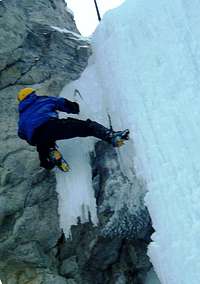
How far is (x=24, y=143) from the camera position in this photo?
5.76m

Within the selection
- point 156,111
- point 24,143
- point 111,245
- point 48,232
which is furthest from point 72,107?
point 111,245

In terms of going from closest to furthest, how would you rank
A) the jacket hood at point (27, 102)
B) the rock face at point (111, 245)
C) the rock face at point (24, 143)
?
1. the rock face at point (111, 245)
2. the rock face at point (24, 143)
3. the jacket hood at point (27, 102)

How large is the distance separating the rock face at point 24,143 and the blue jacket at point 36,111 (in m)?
0.42

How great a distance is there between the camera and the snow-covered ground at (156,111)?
459 cm

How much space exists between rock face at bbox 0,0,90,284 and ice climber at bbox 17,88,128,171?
1.04 feet

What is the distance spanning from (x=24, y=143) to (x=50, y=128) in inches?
24.9

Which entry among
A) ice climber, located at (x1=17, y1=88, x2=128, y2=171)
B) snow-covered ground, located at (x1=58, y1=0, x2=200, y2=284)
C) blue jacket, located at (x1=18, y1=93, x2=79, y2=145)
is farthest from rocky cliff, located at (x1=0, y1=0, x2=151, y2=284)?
blue jacket, located at (x1=18, y1=93, x2=79, y2=145)

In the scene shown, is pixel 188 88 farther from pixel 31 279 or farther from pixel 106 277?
pixel 31 279

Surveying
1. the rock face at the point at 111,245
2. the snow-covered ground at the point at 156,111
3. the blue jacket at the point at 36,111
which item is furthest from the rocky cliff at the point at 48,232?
the blue jacket at the point at 36,111

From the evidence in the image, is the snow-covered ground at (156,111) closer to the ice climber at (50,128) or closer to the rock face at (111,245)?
the rock face at (111,245)

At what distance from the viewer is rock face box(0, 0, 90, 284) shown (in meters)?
5.07

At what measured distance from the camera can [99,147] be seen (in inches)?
219

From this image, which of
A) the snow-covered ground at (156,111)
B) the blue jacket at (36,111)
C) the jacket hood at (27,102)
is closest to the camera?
the snow-covered ground at (156,111)

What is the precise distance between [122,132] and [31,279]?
187cm
